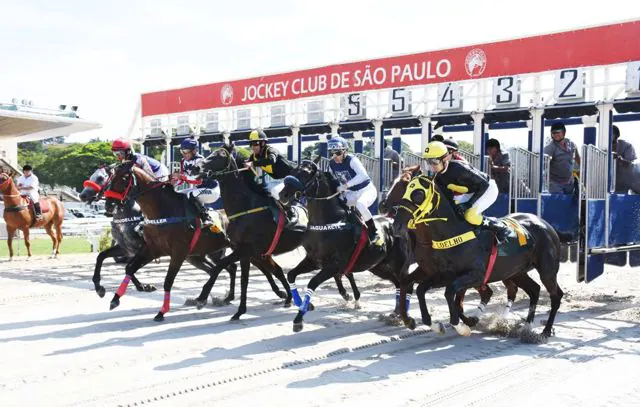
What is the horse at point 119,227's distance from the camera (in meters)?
8.96

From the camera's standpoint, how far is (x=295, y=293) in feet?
27.0

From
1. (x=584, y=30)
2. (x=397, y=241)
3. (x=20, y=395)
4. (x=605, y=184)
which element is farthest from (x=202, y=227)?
(x=584, y=30)

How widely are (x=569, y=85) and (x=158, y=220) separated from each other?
694 cm

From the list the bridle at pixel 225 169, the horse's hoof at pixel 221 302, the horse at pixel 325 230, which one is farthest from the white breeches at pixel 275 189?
the horse's hoof at pixel 221 302

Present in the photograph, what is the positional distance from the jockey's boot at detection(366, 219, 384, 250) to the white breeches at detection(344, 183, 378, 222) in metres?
0.08

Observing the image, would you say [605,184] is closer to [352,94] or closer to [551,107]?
[551,107]

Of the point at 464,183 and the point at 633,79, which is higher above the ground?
the point at 633,79

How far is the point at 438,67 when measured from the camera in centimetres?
1433

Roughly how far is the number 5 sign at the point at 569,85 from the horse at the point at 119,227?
7.08m

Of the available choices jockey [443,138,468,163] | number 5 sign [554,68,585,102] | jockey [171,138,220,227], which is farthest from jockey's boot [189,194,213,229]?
number 5 sign [554,68,585,102]

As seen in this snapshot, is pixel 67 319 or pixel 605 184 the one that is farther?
pixel 605 184

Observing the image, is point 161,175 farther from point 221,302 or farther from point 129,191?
point 221,302

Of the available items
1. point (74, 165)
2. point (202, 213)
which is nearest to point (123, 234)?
point (202, 213)

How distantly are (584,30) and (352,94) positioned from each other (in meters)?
4.90
